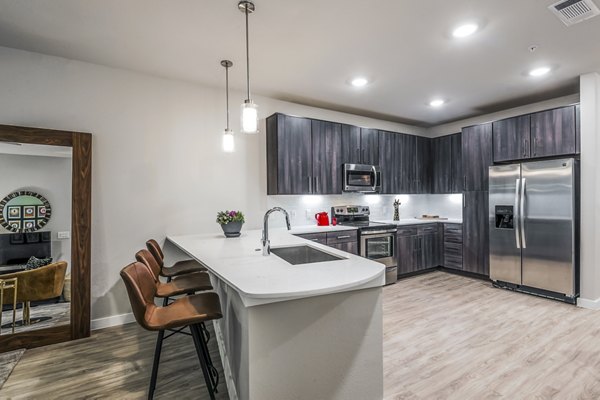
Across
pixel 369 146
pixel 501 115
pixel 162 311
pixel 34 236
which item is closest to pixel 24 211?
pixel 34 236

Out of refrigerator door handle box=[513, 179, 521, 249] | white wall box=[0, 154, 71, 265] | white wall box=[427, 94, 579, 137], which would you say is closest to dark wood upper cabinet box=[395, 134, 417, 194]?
white wall box=[427, 94, 579, 137]

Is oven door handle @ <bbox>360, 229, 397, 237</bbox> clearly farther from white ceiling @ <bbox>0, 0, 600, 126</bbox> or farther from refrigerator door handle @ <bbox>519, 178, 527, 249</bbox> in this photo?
white ceiling @ <bbox>0, 0, 600, 126</bbox>

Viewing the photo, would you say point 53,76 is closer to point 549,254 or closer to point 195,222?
point 195,222

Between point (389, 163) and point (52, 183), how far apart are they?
4.61m

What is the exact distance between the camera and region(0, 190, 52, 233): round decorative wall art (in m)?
2.74

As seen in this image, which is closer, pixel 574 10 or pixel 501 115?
pixel 574 10

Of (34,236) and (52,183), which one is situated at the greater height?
(52,183)

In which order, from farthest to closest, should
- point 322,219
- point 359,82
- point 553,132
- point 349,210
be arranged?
1. point 349,210
2. point 322,219
3. point 553,132
4. point 359,82

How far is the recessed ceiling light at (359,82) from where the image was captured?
145 inches

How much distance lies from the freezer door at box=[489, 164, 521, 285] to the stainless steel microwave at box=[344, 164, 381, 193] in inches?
64.6

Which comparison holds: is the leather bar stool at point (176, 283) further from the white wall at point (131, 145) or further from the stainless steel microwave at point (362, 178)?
the stainless steel microwave at point (362, 178)

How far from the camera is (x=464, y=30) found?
102 inches

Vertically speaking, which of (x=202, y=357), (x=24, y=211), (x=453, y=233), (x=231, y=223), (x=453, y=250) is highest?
(x=24, y=211)

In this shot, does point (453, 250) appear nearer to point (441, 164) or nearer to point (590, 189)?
point (441, 164)
